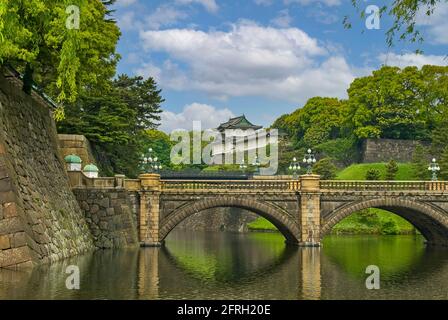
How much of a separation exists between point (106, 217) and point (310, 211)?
16.5m

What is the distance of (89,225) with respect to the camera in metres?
37.0

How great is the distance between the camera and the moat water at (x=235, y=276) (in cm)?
1991

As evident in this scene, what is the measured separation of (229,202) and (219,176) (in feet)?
115

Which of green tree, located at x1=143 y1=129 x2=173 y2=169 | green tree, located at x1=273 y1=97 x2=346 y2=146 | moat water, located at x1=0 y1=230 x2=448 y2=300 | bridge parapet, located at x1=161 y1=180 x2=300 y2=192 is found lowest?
moat water, located at x1=0 y1=230 x2=448 y2=300

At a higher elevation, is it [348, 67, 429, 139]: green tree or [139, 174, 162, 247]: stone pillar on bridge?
[348, 67, 429, 139]: green tree

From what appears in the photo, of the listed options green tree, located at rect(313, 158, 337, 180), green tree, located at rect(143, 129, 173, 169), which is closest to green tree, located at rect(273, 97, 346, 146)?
green tree, located at rect(313, 158, 337, 180)

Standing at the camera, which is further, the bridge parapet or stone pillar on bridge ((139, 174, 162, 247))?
the bridge parapet

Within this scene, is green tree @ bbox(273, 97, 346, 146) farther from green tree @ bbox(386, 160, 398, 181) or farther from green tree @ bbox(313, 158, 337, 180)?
green tree @ bbox(386, 160, 398, 181)

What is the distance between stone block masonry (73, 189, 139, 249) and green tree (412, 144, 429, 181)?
4848 centimetres

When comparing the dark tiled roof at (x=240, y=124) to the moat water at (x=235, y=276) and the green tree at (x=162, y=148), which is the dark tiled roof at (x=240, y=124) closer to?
the green tree at (x=162, y=148)

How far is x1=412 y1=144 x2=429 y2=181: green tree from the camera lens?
242 ft

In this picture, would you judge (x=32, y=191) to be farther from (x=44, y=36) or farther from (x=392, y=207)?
(x=392, y=207)

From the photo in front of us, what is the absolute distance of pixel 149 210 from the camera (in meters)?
41.8
